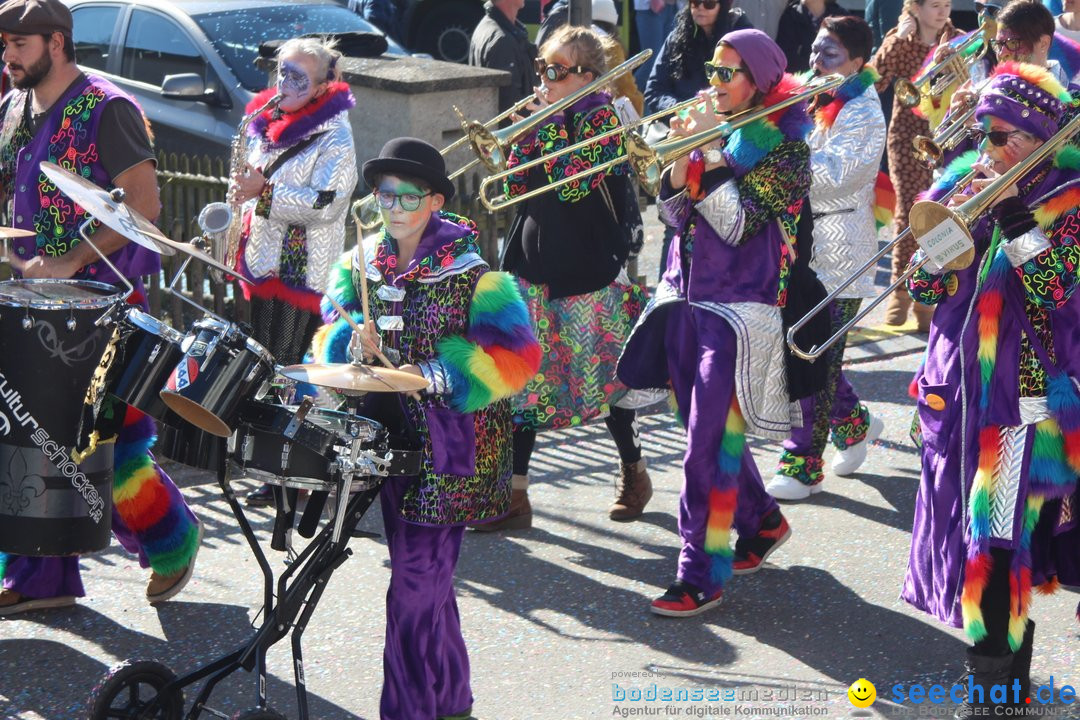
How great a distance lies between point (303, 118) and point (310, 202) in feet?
1.14

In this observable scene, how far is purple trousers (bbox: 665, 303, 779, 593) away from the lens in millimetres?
5332

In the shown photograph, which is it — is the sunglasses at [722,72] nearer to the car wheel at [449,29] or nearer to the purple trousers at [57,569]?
the purple trousers at [57,569]

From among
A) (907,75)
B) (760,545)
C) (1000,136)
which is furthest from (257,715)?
(907,75)

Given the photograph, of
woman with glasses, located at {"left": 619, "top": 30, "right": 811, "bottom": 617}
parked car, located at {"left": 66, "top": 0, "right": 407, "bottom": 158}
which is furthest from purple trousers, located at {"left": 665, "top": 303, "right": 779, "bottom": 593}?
parked car, located at {"left": 66, "top": 0, "right": 407, "bottom": 158}

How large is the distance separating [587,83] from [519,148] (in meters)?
0.35

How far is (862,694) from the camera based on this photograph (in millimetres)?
4746

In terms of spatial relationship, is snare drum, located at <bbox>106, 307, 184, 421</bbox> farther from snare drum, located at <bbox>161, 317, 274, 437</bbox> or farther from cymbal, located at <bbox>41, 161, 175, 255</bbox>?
cymbal, located at <bbox>41, 161, 175, 255</bbox>

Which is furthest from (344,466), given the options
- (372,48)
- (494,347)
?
(372,48)

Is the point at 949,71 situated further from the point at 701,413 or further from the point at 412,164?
the point at 412,164

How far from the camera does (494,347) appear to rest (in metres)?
4.34

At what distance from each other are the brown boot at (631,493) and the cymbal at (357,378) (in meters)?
2.51

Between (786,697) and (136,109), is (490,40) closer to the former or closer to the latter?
(136,109)

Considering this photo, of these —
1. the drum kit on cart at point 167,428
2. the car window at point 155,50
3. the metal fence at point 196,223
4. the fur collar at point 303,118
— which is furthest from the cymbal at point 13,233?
Answer: the car window at point 155,50

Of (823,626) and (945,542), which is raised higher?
(945,542)
